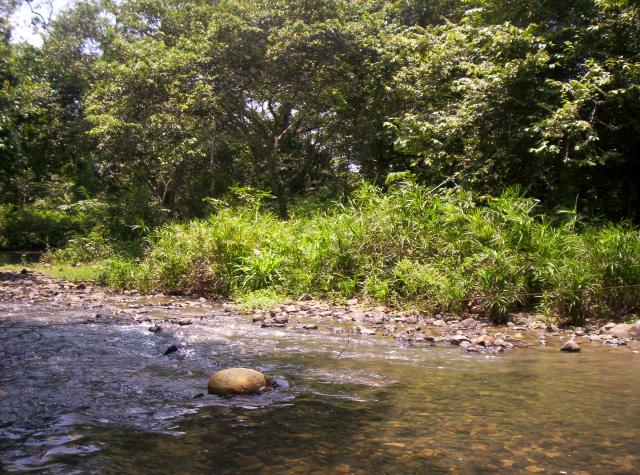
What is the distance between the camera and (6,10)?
529 inches

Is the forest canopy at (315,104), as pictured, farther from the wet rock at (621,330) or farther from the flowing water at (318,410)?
the flowing water at (318,410)

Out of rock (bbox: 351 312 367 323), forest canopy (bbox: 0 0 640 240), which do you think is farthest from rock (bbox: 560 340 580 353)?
forest canopy (bbox: 0 0 640 240)

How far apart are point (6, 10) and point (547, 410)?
15.0m

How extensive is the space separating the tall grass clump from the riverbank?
347 millimetres

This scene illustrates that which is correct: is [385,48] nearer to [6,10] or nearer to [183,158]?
[183,158]

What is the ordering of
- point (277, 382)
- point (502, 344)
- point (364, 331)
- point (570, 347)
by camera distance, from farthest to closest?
point (364, 331) < point (502, 344) < point (570, 347) < point (277, 382)

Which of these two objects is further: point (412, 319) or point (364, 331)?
point (412, 319)

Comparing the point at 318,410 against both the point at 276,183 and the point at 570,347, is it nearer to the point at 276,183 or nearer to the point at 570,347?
the point at 570,347

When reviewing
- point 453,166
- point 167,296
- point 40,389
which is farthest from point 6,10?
point 40,389

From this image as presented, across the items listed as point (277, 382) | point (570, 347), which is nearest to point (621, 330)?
point (570, 347)

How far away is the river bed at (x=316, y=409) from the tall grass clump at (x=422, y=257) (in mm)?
1559

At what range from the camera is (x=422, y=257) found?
30.9 feet

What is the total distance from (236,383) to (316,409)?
0.68 m

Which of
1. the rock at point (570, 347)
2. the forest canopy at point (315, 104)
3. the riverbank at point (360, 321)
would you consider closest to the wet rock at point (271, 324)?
the riverbank at point (360, 321)
